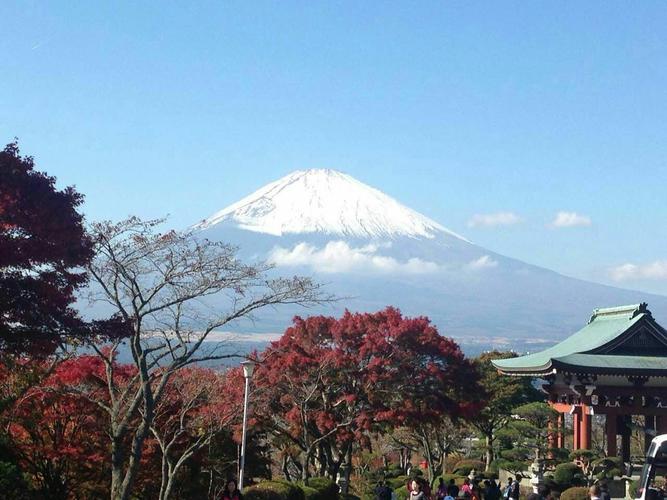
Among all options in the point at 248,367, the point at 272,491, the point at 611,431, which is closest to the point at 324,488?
the point at 272,491

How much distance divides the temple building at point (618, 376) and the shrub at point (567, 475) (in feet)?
11.1

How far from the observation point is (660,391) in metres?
31.2

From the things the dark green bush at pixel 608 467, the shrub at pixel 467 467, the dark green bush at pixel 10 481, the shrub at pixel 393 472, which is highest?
the dark green bush at pixel 10 481

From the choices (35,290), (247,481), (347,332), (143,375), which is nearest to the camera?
(35,290)

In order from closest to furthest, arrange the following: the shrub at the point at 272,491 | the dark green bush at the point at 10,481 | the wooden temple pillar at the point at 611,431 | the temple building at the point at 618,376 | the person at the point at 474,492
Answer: the dark green bush at the point at 10,481
the shrub at the point at 272,491
the person at the point at 474,492
the temple building at the point at 618,376
the wooden temple pillar at the point at 611,431

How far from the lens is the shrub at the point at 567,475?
87.5 ft

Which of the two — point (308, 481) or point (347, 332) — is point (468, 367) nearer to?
point (347, 332)

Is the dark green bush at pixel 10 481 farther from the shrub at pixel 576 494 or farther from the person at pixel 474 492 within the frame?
the shrub at pixel 576 494

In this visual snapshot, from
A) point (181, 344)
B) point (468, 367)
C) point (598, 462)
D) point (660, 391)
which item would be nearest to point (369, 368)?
point (468, 367)

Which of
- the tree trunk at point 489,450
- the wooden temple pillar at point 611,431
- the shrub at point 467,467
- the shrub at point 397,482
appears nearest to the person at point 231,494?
the wooden temple pillar at point 611,431

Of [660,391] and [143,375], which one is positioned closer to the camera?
[143,375]

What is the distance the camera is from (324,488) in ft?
74.7

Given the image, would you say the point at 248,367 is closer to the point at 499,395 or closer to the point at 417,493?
the point at 417,493

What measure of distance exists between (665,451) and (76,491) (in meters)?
12.1
